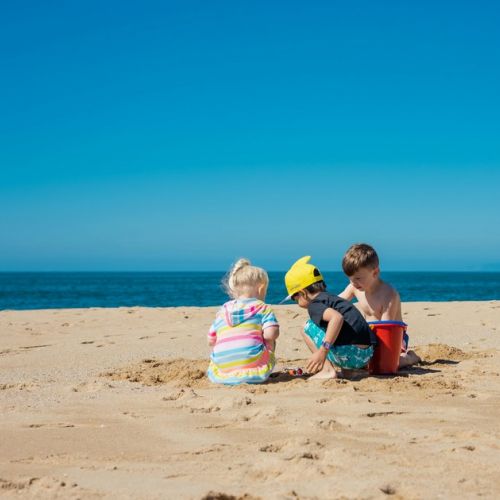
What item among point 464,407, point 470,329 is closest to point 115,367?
point 464,407

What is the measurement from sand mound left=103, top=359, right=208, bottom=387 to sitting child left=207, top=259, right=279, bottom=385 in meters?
0.23

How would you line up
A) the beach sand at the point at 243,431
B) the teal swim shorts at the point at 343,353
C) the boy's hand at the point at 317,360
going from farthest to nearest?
the teal swim shorts at the point at 343,353, the boy's hand at the point at 317,360, the beach sand at the point at 243,431

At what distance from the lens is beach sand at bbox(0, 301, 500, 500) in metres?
2.31

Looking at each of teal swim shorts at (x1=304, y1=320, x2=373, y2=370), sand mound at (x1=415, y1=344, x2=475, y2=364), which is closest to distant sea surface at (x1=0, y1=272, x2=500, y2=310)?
sand mound at (x1=415, y1=344, x2=475, y2=364)

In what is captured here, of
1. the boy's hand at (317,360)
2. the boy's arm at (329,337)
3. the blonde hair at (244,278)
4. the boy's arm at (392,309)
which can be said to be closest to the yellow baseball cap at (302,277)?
the blonde hair at (244,278)

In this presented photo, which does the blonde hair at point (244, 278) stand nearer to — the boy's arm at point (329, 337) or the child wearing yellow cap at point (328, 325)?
the child wearing yellow cap at point (328, 325)

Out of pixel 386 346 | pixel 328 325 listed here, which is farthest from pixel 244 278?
pixel 386 346

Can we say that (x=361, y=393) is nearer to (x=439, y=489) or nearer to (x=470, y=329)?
(x=439, y=489)

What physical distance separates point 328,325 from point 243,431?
144cm

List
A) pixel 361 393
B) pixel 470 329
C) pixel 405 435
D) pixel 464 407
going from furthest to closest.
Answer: pixel 470 329, pixel 361 393, pixel 464 407, pixel 405 435

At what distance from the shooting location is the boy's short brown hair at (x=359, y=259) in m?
4.74

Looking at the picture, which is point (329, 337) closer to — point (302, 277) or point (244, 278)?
point (302, 277)

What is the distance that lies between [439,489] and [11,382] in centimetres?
347

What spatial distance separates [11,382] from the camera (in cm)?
470
